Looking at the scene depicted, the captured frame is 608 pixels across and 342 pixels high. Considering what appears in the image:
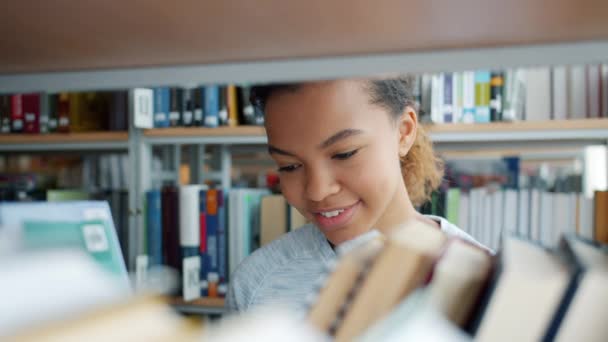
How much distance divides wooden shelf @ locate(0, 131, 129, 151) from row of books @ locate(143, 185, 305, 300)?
24cm

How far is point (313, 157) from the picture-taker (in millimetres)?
1078

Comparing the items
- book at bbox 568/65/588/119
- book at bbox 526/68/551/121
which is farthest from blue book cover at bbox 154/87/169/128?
book at bbox 568/65/588/119

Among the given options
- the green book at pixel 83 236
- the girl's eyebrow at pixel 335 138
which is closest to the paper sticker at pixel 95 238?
the green book at pixel 83 236

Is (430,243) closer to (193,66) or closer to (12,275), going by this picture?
(12,275)

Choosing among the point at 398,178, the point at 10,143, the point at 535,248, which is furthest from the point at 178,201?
the point at 535,248

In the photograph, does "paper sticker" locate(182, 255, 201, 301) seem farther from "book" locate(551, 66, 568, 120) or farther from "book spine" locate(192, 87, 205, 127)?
"book" locate(551, 66, 568, 120)

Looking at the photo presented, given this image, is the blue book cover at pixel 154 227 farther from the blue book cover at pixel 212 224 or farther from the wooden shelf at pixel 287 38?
the wooden shelf at pixel 287 38

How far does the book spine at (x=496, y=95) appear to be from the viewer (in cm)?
195

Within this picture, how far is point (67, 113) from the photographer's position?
235 cm

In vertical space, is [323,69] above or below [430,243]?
above

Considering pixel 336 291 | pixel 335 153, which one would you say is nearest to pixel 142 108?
pixel 335 153

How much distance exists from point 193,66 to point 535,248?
52 cm

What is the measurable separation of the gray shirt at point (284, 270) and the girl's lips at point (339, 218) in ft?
0.39

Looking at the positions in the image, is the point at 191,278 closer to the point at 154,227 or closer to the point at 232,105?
the point at 154,227
